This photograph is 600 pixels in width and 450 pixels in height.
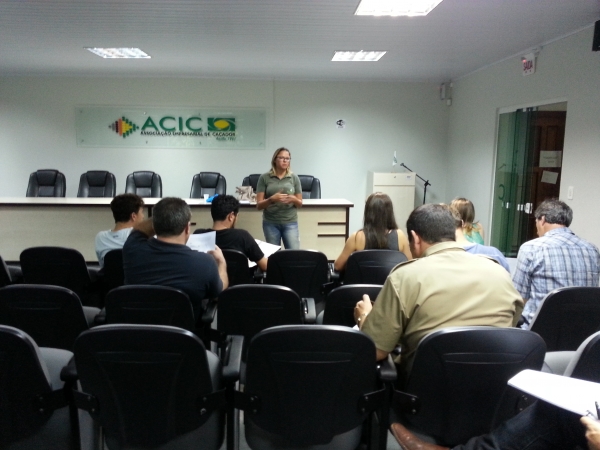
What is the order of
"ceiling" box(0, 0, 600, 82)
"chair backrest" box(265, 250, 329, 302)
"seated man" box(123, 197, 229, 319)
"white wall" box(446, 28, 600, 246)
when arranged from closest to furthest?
"seated man" box(123, 197, 229, 319) < "chair backrest" box(265, 250, 329, 302) < "ceiling" box(0, 0, 600, 82) < "white wall" box(446, 28, 600, 246)

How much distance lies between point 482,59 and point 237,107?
11.8ft

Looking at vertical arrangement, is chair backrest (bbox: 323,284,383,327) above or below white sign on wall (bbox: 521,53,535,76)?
below

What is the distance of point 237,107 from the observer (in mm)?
7164

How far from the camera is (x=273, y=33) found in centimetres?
424

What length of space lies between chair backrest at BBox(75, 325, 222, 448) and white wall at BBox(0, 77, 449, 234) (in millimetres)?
6058

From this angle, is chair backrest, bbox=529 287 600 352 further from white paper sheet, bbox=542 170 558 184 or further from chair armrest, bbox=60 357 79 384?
white paper sheet, bbox=542 170 558 184

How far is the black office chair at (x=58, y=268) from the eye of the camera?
2836mm

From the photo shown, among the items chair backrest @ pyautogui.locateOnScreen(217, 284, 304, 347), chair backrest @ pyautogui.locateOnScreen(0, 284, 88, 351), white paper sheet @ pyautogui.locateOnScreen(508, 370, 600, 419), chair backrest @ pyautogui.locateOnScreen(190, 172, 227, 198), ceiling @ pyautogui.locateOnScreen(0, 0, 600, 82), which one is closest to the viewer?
white paper sheet @ pyautogui.locateOnScreen(508, 370, 600, 419)

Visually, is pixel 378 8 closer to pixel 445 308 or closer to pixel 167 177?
pixel 445 308

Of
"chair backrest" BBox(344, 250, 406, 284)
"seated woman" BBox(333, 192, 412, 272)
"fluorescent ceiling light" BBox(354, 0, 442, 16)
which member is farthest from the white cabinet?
"chair backrest" BBox(344, 250, 406, 284)

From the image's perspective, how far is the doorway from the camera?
16.3 feet

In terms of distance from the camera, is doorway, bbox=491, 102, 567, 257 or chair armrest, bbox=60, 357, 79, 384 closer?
chair armrest, bbox=60, 357, 79, 384

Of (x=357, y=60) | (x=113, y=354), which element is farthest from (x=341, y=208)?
(x=113, y=354)

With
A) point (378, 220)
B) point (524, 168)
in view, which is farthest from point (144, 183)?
point (524, 168)
